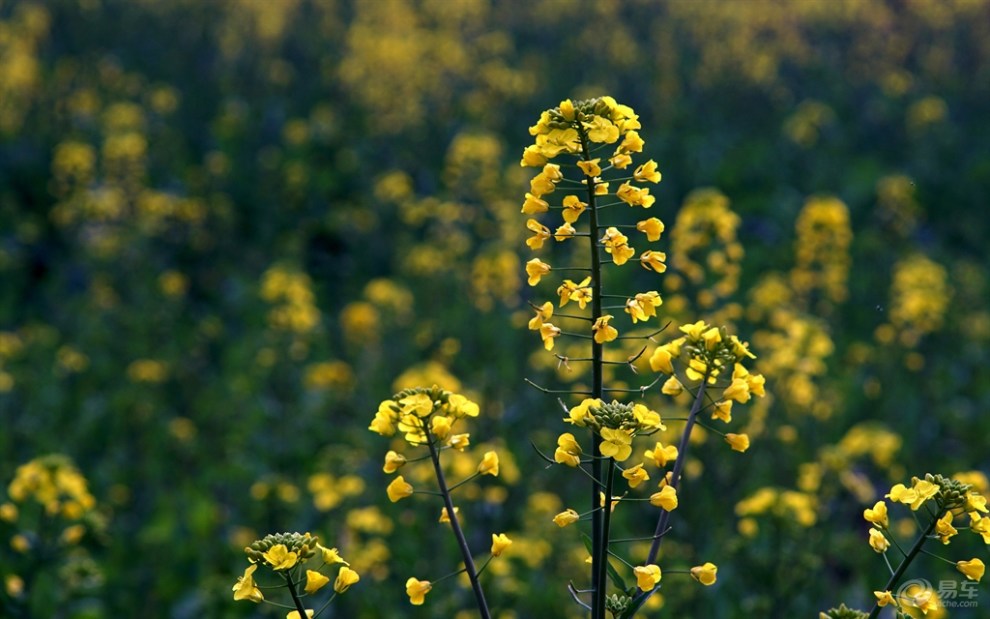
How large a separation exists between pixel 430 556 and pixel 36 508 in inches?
79.9

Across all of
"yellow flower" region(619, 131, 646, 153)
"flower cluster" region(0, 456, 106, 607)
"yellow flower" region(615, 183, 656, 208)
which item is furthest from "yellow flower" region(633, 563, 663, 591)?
"flower cluster" region(0, 456, 106, 607)

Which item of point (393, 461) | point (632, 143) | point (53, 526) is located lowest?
point (393, 461)

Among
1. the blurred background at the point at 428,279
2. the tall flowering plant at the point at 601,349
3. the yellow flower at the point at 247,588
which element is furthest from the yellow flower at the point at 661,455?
Result: the blurred background at the point at 428,279

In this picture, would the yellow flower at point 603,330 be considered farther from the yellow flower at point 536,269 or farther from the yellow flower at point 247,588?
the yellow flower at point 247,588

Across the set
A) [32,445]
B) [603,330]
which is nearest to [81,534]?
[32,445]

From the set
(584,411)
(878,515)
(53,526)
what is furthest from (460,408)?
(53,526)

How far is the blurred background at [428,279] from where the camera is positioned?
480 centimetres

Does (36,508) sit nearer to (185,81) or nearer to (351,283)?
(351,283)

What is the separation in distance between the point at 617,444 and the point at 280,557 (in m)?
0.67

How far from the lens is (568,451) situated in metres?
2.01

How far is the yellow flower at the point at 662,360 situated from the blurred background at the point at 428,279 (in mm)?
2005

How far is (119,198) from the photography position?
924 cm

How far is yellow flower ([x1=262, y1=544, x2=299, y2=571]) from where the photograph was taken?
1.84 m

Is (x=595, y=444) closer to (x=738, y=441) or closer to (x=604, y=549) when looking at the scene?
(x=604, y=549)
